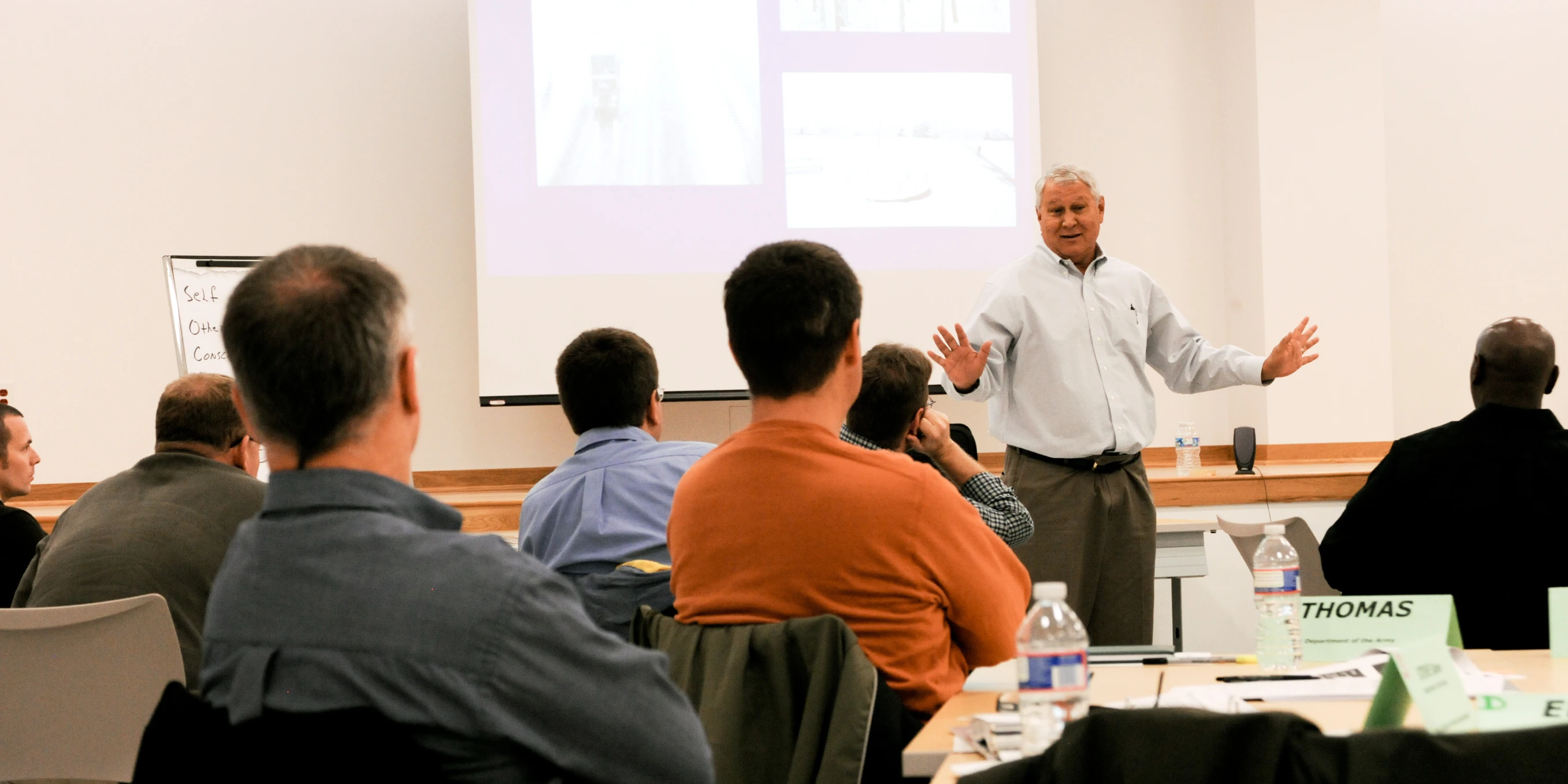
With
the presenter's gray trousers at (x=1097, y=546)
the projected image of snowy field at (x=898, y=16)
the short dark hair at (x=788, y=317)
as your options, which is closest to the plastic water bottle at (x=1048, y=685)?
the short dark hair at (x=788, y=317)

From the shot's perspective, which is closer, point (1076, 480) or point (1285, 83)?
point (1076, 480)

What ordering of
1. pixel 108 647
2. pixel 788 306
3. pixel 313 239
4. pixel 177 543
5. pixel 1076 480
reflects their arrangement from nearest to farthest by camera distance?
pixel 788 306, pixel 108 647, pixel 177 543, pixel 1076 480, pixel 313 239

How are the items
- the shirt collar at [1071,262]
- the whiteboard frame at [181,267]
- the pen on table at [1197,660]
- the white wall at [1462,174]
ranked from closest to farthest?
the pen on table at [1197,660]
the shirt collar at [1071,262]
the whiteboard frame at [181,267]
the white wall at [1462,174]

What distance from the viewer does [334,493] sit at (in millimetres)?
A: 1020

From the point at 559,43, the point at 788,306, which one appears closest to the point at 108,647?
the point at 788,306

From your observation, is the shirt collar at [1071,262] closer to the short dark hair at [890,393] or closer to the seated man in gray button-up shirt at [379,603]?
the short dark hair at [890,393]

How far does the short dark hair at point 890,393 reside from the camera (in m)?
2.33

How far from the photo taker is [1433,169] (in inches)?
222

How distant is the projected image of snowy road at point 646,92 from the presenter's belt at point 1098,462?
88.7 inches

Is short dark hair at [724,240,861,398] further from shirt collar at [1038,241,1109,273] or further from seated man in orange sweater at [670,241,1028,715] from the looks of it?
shirt collar at [1038,241,1109,273]

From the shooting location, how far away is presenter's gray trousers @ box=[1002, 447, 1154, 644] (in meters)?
3.42

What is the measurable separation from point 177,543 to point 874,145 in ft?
11.7

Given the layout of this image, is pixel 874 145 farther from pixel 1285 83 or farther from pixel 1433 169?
pixel 1433 169

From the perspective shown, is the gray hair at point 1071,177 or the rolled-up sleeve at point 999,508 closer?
the rolled-up sleeve at point 999,508
